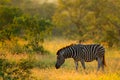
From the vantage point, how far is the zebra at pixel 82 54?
15328 millimetres

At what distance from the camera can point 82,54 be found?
1569 centimetres

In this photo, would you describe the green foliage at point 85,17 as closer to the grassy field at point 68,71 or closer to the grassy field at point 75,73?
the grassy field at point 68,71

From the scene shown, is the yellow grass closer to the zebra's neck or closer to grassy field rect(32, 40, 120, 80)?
grassy field rect(32, 40, 120, 80)

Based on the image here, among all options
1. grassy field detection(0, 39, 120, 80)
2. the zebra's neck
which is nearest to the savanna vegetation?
grassy field detection(0, 39, 120, 80)

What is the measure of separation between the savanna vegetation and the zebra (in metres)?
0.36

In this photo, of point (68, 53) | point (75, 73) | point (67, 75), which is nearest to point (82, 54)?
point (68, 53)

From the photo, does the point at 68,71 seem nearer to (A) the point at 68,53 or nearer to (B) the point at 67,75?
(A) the point at 68,53

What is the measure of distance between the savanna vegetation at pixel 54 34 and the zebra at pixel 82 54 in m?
0.36

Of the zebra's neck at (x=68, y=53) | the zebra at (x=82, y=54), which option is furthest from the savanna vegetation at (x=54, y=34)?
the zebra's neck at (x=68, y=53)

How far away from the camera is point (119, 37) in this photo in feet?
76.0

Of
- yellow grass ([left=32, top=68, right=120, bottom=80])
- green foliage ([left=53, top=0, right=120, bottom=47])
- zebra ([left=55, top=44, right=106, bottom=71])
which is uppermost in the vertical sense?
green foliage ([left=53, top=0, right=120, bottom=47])

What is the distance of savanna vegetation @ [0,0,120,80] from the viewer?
1262 centimetres

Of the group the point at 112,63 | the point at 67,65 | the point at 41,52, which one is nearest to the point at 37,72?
the point at 67,65

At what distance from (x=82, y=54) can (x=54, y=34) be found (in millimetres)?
25280
